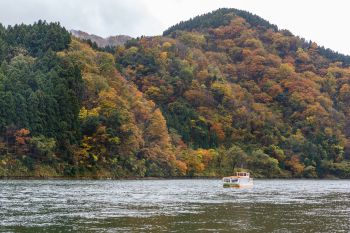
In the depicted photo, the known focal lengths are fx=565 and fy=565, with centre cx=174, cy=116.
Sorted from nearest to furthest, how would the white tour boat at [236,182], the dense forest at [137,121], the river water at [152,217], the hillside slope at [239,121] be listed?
the river water at [152,217]
the white tour boat at [236,182]
the dense forest at [137,121]
the hillside slope at [239,121]

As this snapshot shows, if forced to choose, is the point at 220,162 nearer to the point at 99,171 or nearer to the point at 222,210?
the point at 99,171

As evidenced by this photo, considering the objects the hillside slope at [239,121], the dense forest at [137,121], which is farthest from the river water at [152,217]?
the hillside slope at [239,121]

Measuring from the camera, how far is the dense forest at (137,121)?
110250mm

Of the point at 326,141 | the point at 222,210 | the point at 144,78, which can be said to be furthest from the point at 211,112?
the point at 222,210

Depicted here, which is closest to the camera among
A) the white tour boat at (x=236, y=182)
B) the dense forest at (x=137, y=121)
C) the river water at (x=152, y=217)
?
the river water at (x=152, y=217)

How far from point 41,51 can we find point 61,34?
7.49m

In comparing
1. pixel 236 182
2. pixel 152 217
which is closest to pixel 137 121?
pixel 236 182

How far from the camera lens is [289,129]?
613ft

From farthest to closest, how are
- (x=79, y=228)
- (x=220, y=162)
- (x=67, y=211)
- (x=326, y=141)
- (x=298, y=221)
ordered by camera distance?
(x=326, y=141)
(x=220, y=162)
(x=67, y=211)
(x=298, y=221)
(x=79, y=228)

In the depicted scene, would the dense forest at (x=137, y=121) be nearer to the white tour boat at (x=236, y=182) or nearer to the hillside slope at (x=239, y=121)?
the hillside slope at (x=239, y=121)

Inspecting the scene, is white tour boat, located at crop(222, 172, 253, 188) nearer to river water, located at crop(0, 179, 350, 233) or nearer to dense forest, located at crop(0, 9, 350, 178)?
dense forest, located at crop(0, 9, 350, 178)

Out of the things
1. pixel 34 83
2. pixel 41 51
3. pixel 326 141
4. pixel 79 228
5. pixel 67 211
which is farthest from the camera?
pixel 326 141

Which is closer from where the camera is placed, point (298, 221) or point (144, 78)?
point (298, 221)

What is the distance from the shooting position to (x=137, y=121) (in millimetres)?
138125
